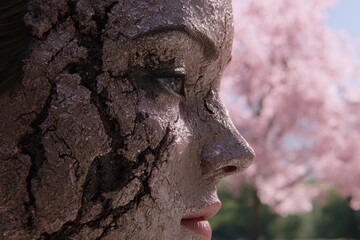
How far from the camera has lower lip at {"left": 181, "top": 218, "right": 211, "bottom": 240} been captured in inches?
51.9

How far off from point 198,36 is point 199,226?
0.38 m

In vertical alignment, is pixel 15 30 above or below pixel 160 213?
above

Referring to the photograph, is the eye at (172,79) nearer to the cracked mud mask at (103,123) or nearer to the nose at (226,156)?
the cracked mud mask at (103,123)

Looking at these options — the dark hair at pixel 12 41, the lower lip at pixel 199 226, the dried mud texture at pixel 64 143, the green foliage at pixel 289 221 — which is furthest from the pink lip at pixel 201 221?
the green foliage at pixel 289 221

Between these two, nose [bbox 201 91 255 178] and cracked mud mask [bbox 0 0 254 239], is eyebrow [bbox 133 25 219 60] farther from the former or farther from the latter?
nose [bbox 201 91 255 178]

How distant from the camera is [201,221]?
1.35 m

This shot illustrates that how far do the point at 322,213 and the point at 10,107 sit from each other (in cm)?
1595

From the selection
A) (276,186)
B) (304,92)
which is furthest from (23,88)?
(276,186)

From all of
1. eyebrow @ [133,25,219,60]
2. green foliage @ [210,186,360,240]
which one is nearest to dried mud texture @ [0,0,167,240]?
eyebrow @ [133,25,219,60]

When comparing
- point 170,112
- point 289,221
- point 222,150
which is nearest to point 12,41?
point 170,112

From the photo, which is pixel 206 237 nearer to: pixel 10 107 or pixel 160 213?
pixel 160 213

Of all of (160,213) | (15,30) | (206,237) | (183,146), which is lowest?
(206,237)

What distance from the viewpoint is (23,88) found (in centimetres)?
119

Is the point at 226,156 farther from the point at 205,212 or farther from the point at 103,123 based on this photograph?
the point at 103,123
